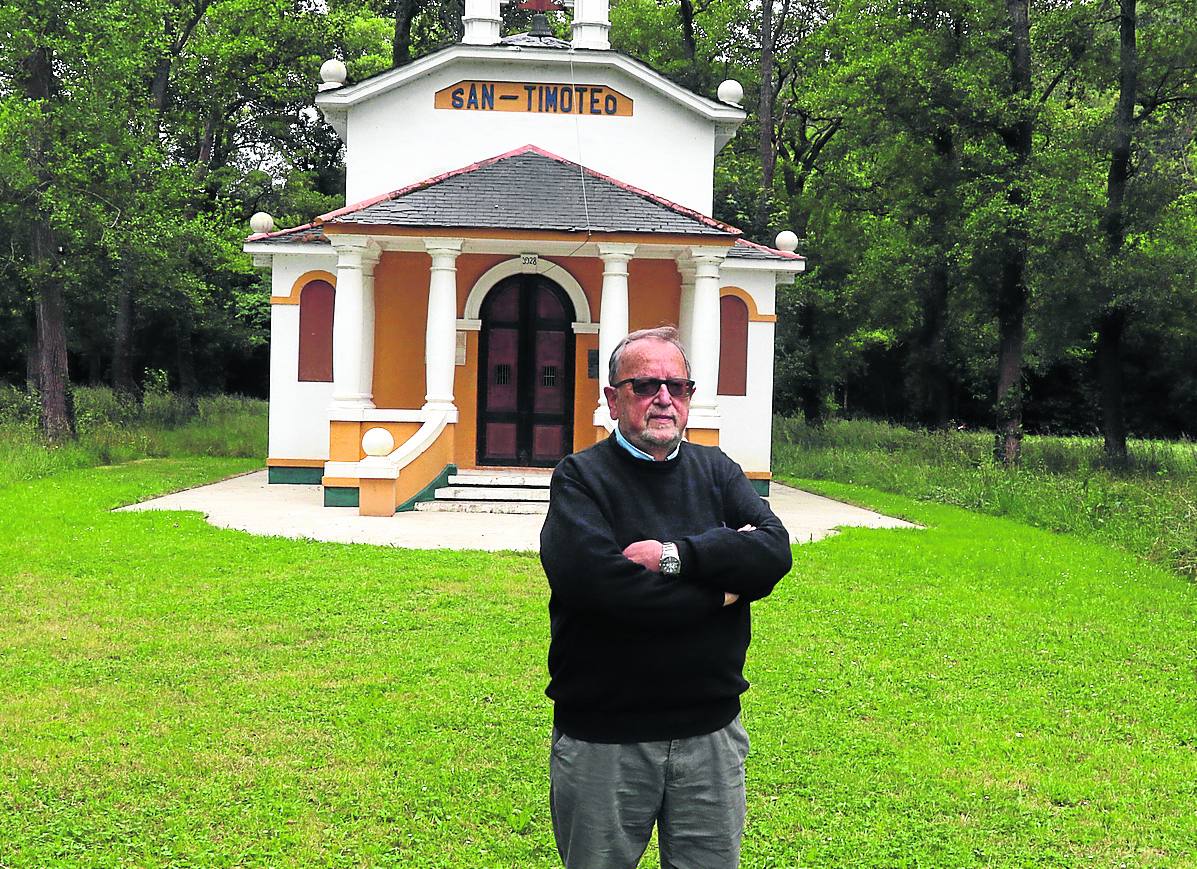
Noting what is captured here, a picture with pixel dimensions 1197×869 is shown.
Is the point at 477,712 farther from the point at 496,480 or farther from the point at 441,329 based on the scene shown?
the point at 441,329

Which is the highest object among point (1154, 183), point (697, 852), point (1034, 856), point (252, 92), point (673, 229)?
point (252, 92)

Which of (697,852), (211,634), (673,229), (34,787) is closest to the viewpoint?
(697,852)

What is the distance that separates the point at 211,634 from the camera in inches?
316

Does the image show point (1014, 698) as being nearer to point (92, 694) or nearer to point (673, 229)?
point (92, 694)

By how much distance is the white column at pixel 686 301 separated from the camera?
17.6 m

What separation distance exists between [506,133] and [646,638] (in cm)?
1588

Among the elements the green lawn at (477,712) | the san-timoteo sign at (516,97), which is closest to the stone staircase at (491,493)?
the green lawn at (477,712)

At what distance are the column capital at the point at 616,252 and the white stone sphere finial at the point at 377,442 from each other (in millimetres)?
3937

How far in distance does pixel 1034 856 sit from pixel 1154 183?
19.8 meters

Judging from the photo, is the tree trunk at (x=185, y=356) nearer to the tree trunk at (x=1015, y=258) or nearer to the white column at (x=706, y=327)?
the white column at (x=706, y=327)

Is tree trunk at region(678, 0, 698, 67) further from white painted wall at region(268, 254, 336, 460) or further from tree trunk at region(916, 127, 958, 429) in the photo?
white painted wall at region(268, 254, 336, 460)

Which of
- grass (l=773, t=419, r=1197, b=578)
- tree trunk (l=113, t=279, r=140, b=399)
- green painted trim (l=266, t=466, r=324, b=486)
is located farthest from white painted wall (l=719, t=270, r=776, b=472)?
tree trunk (l=113, t=279, r=140, b=399)

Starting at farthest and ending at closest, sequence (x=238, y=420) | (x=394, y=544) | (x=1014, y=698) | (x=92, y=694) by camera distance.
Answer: (x=238, y=420), (x=394, y=544), (x=1014, y=698), (x=92, y=694)

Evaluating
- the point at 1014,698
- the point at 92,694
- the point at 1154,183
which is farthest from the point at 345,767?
the point at 1154,183
